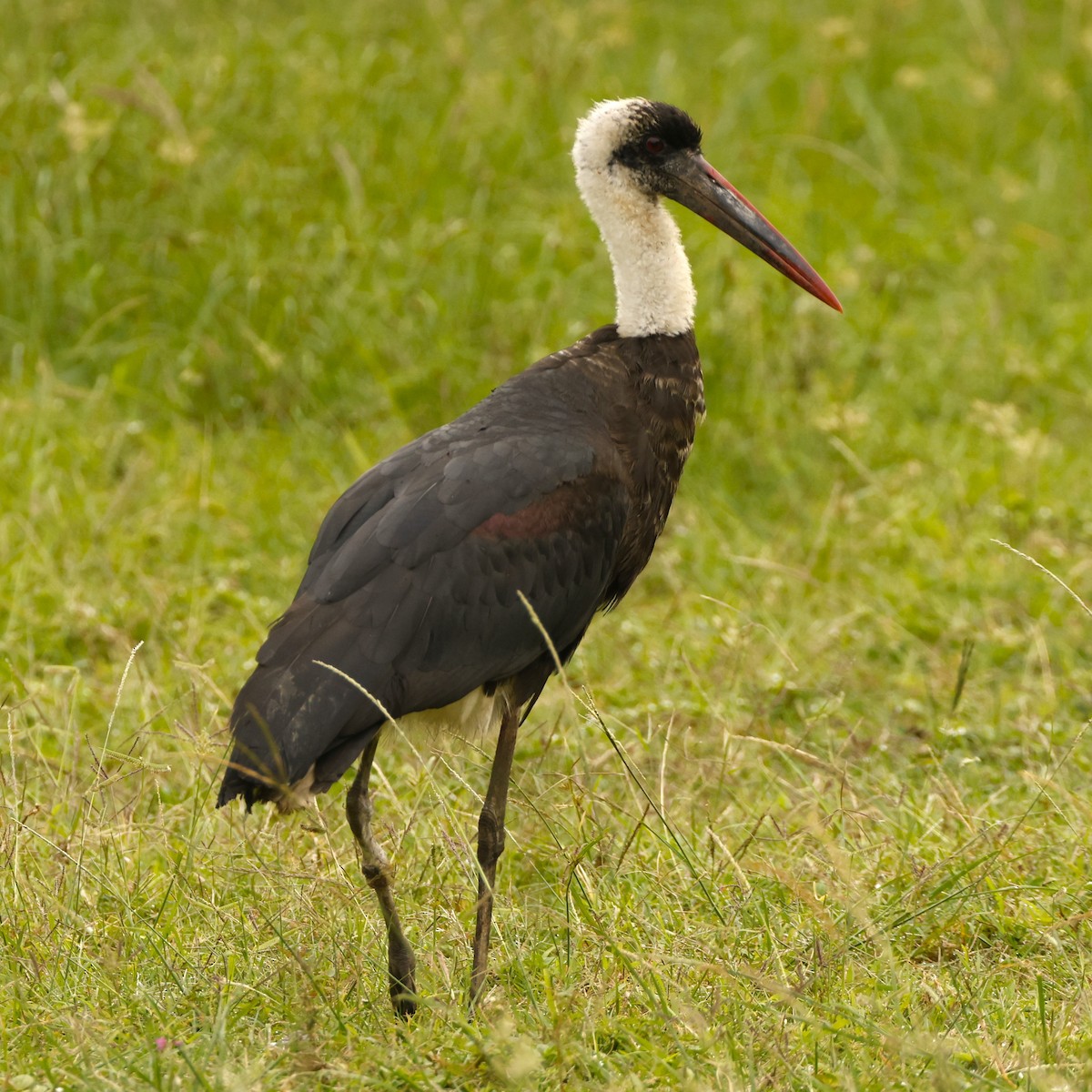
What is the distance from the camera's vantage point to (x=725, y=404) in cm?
595

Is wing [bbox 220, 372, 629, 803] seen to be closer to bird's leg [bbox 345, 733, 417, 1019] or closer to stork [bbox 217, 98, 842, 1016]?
stork [bbox 217, 98, 842, 1016]

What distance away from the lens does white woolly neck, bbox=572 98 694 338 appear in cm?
385

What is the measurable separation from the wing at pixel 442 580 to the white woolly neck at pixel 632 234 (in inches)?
15.3

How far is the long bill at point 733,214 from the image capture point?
3.99 metres

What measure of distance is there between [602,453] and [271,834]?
1.10m

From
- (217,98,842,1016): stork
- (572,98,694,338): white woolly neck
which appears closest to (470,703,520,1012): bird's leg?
(217,98,842,1016): stork

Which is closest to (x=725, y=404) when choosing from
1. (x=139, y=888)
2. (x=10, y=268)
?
(x=10, y=268)

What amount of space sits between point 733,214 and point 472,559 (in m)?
1.25

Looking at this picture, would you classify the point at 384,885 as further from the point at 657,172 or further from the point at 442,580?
the point at 657,172

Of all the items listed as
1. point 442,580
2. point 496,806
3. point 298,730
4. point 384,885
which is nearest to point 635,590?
point 496,806

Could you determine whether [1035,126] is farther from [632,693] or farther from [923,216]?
[632,693]

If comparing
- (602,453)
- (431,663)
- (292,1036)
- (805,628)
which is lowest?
(805,628)

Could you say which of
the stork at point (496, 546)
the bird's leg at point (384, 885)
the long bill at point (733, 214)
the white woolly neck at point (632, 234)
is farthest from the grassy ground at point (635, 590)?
the long bill at point (733, 214)

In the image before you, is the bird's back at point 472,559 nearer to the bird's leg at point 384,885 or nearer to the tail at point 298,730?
the tail at point 298,730
